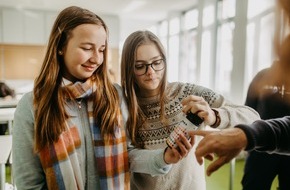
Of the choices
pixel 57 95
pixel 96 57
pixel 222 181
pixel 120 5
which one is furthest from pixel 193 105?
pixel 120 5

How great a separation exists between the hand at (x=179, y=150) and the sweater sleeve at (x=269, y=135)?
0.68 ft

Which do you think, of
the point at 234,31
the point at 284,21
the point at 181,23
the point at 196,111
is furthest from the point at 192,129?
the point at 181,23

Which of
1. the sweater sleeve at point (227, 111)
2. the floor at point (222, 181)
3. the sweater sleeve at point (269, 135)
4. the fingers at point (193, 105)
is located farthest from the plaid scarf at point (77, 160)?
the floor at point (222, 181)

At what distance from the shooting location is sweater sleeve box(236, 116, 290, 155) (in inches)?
26.9

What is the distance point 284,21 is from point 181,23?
6952mm

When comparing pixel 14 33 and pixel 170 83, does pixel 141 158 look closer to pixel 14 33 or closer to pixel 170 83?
pixel 170 83

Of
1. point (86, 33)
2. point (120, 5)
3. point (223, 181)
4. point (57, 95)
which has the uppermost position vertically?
point (120, 5)

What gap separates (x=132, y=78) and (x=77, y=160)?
1.34ft

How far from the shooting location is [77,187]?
3.10 feet

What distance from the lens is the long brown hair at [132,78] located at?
1086 millimetres

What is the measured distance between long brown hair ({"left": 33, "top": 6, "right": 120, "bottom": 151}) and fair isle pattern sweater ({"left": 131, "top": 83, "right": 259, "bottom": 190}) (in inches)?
6.5

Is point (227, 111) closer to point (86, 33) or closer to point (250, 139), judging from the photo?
point (250, 139)

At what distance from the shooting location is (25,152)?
948 mm

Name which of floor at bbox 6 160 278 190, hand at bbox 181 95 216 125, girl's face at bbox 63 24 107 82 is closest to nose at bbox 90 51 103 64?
girl's face at bbox 63 24 107 82
